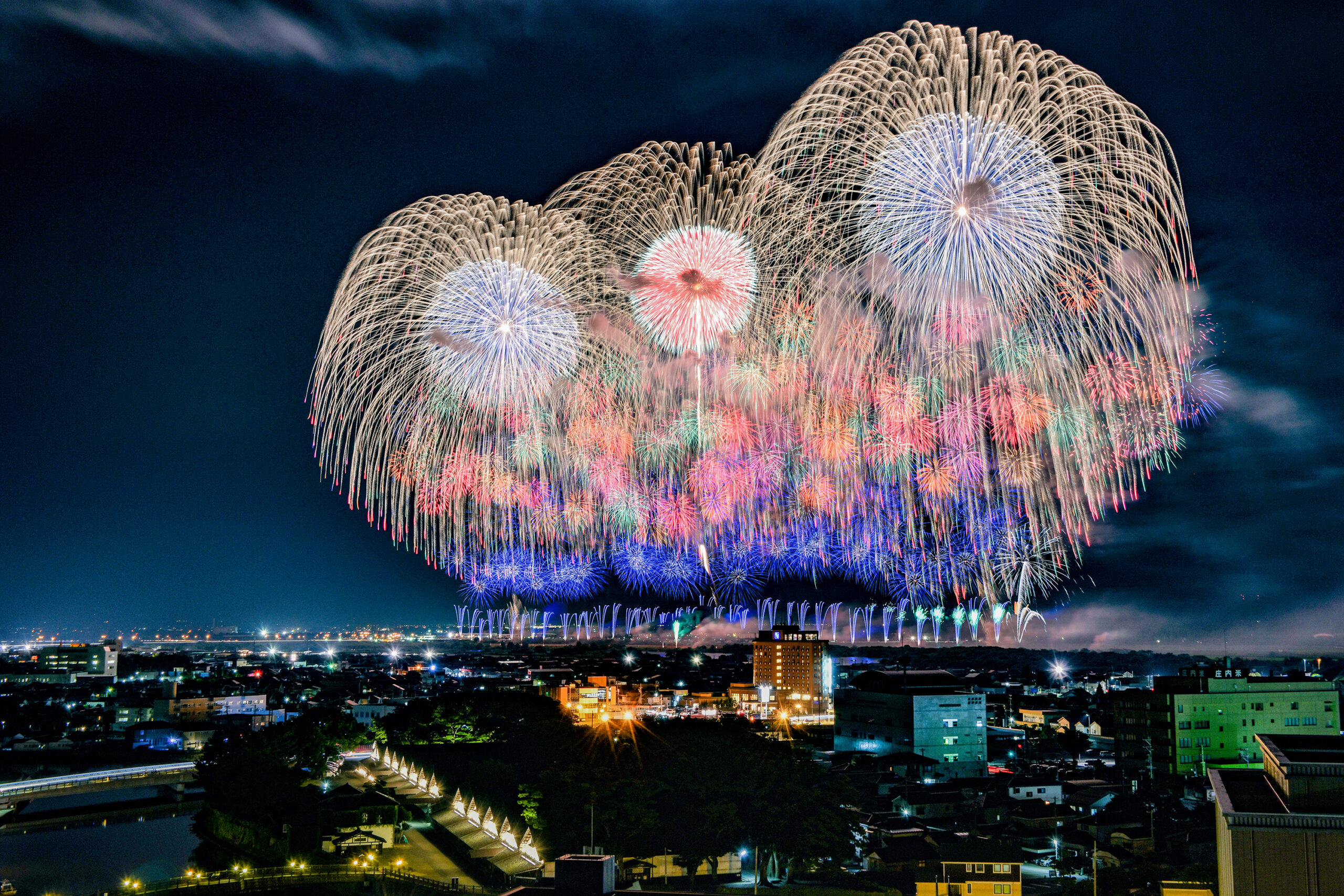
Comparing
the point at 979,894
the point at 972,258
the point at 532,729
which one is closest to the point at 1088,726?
the point at 532,729

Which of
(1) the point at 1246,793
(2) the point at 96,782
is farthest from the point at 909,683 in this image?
(2) the point at 96,782

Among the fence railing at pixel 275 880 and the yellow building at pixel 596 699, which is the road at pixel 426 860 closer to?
the fence railing at pixel 275 880

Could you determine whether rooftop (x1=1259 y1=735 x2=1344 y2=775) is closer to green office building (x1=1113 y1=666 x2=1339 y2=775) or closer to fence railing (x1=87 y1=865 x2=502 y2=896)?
fence railing (x1=87 y1=865 x2=502 y2=896)

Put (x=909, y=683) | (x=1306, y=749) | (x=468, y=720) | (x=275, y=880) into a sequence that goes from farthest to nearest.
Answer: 1. (x=909, y=683)
2. (x=468, y=720)
3. (x=275, y=880)
4. (x=1306, y=749)

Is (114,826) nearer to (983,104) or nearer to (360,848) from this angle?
(360,848)

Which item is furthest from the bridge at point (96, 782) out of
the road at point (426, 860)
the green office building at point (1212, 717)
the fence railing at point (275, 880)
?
the green office building at point (1212, 717)

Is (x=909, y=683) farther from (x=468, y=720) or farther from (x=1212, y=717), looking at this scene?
(x=468, y=720)
